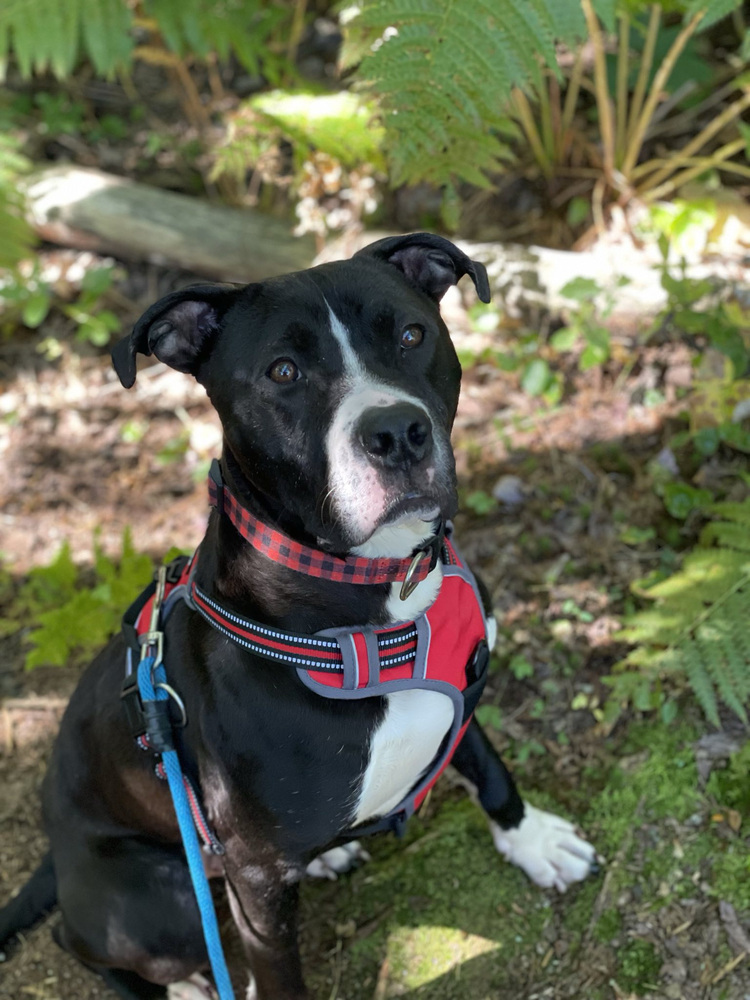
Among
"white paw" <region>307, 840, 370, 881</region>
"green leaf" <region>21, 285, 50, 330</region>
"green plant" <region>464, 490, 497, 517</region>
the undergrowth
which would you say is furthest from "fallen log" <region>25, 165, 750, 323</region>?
"white paw" <region>307, 840, 370, 881</region>

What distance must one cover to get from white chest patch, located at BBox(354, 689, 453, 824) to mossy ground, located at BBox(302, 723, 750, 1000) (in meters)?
0.80

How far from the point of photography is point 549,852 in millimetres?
2994

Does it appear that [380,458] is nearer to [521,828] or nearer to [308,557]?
[308,557]

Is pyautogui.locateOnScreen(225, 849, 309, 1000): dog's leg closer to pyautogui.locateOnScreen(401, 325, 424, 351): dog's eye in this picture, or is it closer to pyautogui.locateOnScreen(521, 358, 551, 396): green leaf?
pyautogui.locateOnScreen(401, 325, 424, 351): dog's eye

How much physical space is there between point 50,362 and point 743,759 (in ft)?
15.2

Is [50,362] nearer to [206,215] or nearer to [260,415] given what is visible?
[206,215]

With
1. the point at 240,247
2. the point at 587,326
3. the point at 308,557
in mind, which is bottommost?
the point at 240,247

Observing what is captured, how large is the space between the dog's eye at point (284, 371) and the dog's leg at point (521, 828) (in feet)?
4.43

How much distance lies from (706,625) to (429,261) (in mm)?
1497

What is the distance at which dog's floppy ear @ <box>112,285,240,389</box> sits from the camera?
7.33 feet

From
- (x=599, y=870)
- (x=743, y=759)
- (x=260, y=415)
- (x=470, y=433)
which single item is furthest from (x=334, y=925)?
(x=470, y=433)

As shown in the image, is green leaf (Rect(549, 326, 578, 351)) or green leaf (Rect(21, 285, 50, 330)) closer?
green leaf (Rect(549, 326, 578, 351))

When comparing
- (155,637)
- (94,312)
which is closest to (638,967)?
(155,637)

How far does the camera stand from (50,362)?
5.75 m
